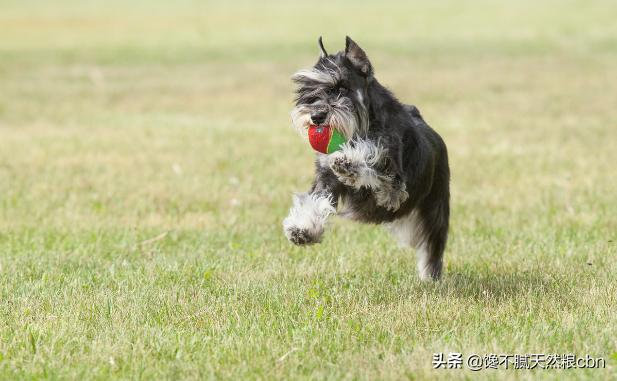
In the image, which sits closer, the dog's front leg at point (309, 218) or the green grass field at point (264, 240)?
the green grass field at point (264, 240)

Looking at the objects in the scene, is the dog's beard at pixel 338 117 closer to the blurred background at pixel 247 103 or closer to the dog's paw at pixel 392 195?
the dog's paw at pixel 392 195

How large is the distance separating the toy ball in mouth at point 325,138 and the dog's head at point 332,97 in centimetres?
5

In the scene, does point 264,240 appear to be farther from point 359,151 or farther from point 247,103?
point 247,103

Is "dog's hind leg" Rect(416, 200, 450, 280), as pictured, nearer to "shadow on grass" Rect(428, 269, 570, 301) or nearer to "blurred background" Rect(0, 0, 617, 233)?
"shadow on grass" Rect(428, 269, 570, 301)

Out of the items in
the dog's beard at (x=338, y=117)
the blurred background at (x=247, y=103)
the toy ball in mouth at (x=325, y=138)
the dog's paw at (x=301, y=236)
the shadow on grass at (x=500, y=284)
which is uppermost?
the dog's beard at (x=338, y=117)

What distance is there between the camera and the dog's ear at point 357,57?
6.65 metres

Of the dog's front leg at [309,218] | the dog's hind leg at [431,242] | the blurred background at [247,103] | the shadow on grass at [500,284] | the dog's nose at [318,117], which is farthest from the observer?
the blurred background at [247,103]

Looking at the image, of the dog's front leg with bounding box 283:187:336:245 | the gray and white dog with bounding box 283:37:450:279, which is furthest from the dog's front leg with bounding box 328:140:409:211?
the dog's front leg with bounding box 283:187:336:245

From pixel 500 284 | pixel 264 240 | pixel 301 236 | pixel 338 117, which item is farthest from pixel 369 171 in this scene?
pixel 264 240

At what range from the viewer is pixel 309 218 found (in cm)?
678

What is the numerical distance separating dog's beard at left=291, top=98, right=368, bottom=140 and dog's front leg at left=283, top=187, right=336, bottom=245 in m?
0.61

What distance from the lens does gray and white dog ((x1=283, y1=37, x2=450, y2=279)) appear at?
6.48m

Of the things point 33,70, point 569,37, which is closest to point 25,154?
point 33,70

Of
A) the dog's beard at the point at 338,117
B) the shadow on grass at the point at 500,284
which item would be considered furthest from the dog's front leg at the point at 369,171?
Answer: the shadow on grass at the point at 500,284
